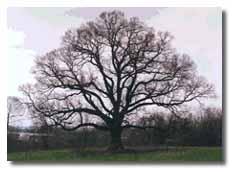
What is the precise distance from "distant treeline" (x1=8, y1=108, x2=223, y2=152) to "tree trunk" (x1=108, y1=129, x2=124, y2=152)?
26 millimetres

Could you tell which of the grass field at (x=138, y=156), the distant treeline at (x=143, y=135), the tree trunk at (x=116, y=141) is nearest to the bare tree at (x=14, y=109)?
the distant treeline at (x=143, y=135)

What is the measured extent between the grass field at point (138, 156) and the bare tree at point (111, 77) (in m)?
0.14

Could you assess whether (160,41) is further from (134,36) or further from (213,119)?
(213,119)

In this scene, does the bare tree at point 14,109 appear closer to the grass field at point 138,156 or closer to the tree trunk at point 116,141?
the grass field at point 138,156

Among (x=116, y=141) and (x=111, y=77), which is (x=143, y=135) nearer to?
(x=116, y=141)

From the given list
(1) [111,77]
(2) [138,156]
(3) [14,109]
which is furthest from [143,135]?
(3) [14,109]

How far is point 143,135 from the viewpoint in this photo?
4.48 meters

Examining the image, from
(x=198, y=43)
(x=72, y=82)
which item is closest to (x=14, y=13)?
(x=72, y=82)

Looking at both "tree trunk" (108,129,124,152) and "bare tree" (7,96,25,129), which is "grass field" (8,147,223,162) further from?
"bare tree" (7,96,25,129)

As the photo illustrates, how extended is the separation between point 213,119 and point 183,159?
31cm

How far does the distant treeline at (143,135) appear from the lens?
14.7ft

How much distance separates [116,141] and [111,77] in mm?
397

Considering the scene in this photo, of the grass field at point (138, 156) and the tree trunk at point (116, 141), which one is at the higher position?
the tree trunk at point (116, 141)

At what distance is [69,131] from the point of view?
4.49 metres
